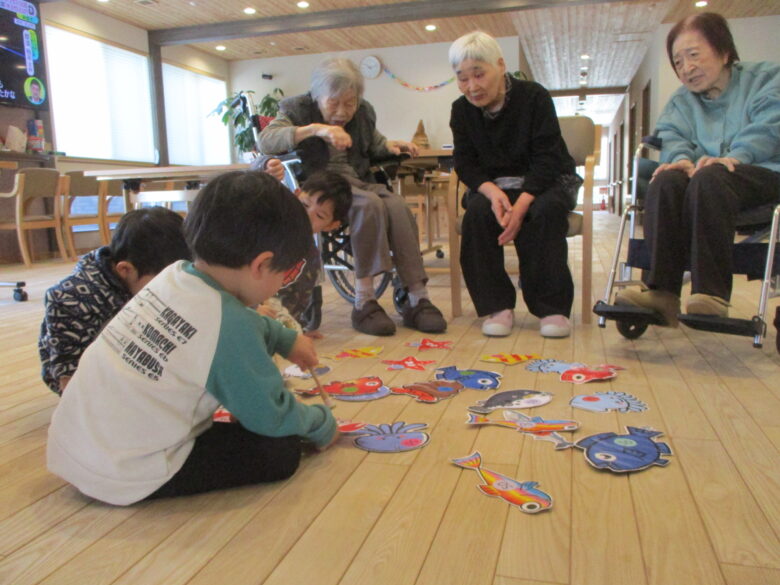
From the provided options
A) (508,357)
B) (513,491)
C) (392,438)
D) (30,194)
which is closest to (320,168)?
(508,357)

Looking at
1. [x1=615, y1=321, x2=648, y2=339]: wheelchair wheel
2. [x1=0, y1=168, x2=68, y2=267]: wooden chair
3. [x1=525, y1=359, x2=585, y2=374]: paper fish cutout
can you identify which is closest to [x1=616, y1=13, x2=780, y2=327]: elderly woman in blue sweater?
[x1=615, y1=321, x2=648, y2=339]: wheelchair wheel

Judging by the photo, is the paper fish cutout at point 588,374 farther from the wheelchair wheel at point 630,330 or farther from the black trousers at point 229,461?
the black trousers at point 229,461

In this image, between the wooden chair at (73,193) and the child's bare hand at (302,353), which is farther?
the wooden chair at (73,193)

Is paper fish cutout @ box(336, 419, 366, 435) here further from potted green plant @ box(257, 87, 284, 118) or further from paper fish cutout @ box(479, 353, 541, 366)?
potted green plant @ box(257, 87, 284, 118)

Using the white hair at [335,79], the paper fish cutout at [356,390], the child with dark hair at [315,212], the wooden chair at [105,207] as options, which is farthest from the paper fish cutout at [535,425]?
the wooden chair at [105,207]

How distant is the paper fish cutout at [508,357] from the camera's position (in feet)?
6.20

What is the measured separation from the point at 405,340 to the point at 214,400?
1239mm

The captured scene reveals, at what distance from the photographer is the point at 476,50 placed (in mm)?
2207

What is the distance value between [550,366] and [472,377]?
25 centimetres

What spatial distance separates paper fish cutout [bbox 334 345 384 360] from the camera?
2015 millimetres

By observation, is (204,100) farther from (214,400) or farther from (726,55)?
(214,400)

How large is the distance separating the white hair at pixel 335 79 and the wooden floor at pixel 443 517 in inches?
52.3

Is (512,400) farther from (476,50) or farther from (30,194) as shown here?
(30,194)

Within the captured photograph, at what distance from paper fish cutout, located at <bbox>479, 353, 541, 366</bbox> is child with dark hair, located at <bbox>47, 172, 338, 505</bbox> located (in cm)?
93
